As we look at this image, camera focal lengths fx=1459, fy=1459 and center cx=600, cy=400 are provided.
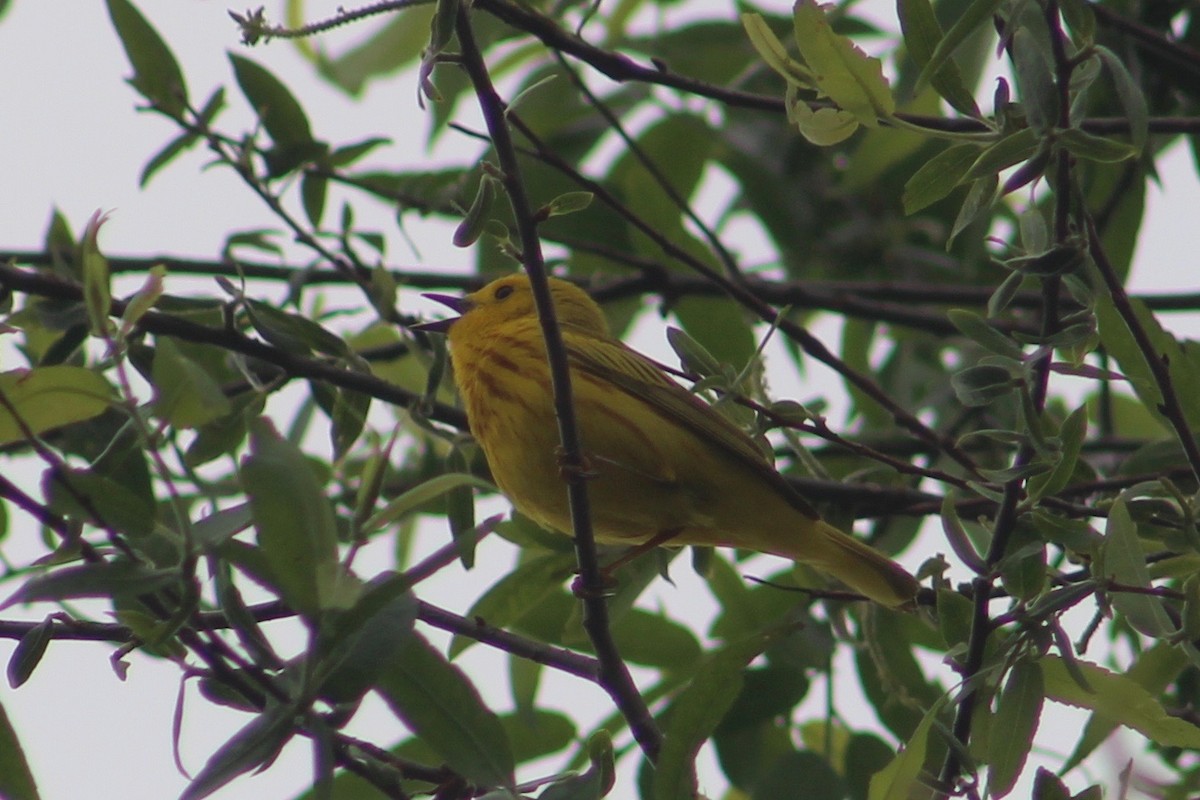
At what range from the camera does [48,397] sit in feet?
6.33

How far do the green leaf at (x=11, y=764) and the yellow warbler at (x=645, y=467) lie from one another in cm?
166

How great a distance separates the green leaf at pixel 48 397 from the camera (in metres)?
1.90

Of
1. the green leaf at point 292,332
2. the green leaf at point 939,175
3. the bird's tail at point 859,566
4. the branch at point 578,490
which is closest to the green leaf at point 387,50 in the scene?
the green leaf at point 292,332

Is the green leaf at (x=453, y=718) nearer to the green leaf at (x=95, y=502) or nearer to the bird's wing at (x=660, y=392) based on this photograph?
the green leaf at (x=95, y=502)

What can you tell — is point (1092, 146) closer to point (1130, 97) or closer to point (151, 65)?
point (1130, 97)

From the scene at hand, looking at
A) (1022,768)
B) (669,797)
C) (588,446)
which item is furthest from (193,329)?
(1022,768)

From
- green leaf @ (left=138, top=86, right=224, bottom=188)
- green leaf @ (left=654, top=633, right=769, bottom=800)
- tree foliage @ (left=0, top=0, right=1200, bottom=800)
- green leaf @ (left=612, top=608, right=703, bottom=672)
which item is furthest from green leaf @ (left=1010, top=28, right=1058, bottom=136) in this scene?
green leaf @ (left=138, top=86, right=224, bottom=188)

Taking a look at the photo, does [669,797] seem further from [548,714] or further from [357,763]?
[548,714]

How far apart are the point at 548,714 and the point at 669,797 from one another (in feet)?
4.07

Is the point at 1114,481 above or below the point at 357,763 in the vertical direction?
above

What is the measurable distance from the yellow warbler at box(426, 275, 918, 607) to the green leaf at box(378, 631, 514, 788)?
1.52 meters

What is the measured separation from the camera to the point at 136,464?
2.76m

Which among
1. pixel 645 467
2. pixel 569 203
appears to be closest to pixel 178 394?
pixel 569 203

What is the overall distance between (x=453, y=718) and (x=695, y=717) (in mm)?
550
